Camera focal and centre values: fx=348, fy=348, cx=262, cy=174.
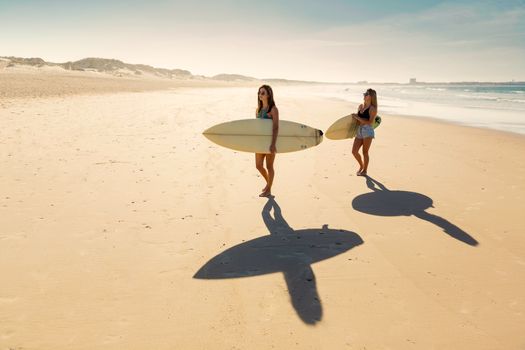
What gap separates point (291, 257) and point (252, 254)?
44cm

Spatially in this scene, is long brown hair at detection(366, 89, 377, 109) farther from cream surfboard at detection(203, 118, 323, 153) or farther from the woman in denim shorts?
cream surfboard at detection(203, 118, 323, 153)

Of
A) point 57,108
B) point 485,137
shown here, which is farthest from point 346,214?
point 57,108

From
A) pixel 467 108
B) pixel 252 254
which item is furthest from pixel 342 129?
pixel 467 108

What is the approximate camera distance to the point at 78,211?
4.94 metres

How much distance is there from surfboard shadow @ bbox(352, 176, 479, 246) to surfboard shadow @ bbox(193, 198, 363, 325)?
1.08 metres

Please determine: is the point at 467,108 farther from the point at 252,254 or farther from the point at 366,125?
the point at 252,254

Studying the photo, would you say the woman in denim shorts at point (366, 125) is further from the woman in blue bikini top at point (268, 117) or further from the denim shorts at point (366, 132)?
the woman in blue bikini top at point (268, 117)

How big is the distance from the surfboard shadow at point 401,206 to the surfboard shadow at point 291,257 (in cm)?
108

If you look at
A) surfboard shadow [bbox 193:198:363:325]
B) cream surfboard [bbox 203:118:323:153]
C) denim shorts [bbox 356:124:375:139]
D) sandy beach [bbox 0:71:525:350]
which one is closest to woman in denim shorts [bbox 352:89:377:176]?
denim shorts [bbox 356:124:375:139]

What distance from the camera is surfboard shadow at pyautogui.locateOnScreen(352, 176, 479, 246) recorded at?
4.65 meters

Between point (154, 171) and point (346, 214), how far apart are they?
383 cm

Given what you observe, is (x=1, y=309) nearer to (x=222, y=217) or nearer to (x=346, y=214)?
(x=222, y=217)

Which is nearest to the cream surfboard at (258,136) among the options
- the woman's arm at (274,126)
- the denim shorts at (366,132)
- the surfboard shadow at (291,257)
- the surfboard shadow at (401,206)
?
the woman's arm at (274,126)

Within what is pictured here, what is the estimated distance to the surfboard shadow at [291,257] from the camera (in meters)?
3.20
